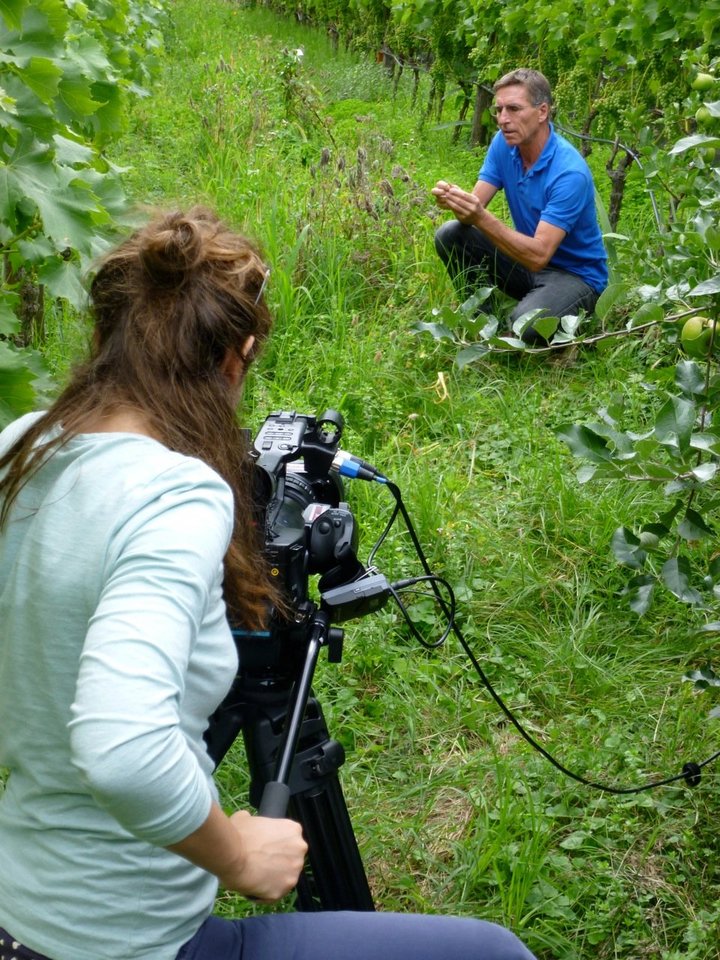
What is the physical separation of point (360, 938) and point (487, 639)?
1.76 m

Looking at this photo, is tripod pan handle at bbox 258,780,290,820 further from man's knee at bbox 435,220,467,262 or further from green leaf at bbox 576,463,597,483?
man's knee at bbox 435,220,467,262

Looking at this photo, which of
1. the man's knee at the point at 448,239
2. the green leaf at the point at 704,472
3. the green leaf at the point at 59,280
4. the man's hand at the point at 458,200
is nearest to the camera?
the green leaf at the point at 704,472

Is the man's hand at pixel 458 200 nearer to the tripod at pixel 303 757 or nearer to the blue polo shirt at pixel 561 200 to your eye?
the blue polo shirt at pixel 561 200

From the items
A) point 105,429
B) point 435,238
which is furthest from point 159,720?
point 435,238

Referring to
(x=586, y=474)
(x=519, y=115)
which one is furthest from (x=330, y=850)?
(x=519, y=115)

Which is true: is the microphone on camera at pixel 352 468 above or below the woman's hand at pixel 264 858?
above

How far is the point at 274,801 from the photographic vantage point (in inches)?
51.4

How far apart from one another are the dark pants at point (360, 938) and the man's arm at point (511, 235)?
11.4ft

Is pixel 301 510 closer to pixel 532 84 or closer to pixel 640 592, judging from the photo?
pixel 640 592

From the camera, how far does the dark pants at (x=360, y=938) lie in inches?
51.4

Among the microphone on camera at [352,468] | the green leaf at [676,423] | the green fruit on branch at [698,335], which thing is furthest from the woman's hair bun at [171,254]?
the green fruit on branch at [698,335]

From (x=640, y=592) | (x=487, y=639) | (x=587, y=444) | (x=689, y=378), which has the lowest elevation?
(x=487, y=639)

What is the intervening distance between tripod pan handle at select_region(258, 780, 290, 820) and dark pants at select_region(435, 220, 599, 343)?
3485 millimetres

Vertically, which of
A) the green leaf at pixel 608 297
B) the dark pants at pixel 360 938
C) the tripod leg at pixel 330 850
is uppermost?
the green leaf at pixel 608 297
